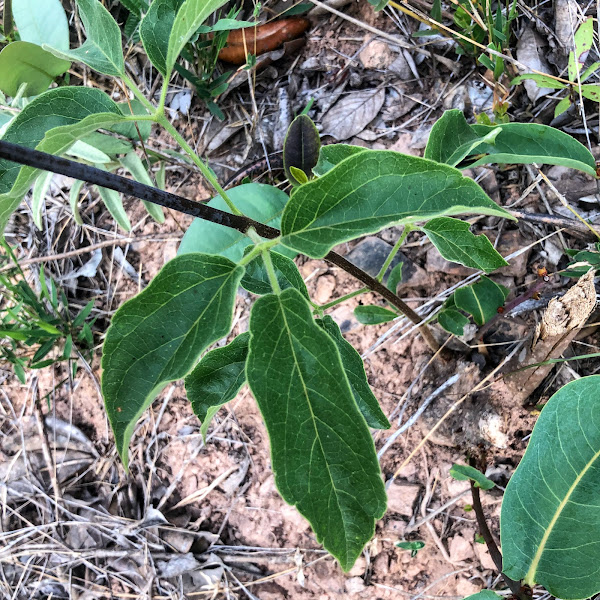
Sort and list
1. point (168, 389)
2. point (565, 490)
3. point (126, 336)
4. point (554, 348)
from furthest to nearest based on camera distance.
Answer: point (168, 389)
point (554, 348)
point (565, 490)
point (126, 336)

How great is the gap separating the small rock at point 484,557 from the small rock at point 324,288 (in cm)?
83

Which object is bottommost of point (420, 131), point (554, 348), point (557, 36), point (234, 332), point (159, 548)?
point (159, 548)

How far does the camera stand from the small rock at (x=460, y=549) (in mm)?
1442

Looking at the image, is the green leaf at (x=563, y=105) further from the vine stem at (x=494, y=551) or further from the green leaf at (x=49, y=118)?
the green leaf at (x=49, y=118)

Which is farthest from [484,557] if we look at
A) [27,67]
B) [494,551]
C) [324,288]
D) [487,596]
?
[27,67]

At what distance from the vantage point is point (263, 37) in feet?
5.97

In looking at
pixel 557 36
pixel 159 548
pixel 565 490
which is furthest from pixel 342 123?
pixel 159 548

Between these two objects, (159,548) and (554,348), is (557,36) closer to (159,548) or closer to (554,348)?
→ (554,348)

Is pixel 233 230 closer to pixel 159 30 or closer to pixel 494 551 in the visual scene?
pixel 159 30

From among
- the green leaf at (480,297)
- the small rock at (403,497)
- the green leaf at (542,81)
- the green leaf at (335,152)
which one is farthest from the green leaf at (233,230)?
the small rock at (403,497)

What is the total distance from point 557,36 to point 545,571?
1.48 meters

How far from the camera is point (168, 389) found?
1.82 metres

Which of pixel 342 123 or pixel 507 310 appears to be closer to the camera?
pixel 507 310

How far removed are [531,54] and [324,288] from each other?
0.96 m
